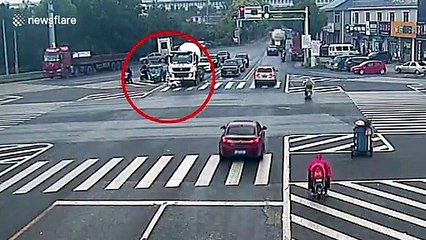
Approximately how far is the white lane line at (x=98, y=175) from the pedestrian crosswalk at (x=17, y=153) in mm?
3588

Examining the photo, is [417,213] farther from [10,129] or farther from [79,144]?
[10,129]

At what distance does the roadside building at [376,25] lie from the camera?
8800cm

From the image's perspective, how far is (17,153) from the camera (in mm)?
31328

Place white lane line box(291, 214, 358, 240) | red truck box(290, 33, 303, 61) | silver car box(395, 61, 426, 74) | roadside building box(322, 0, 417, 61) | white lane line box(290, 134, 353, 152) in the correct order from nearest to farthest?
1. white lane line box(291, 214, 358, 240)
2. white lane line box(290, 134, 353, 152)
3. silver car box(395, 61, 426, 74)
4. roadside building box(322, 0, 417, 61)
5. red truck box(290, 33, 303, 61)

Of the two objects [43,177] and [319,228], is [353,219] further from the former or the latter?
[43,177]

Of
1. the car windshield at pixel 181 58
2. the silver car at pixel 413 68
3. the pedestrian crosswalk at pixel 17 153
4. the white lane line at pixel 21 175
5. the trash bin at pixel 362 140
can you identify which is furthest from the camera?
the silver car at pixel 413 68

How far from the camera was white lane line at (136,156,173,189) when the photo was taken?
79.6 ft

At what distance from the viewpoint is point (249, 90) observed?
57125 mm

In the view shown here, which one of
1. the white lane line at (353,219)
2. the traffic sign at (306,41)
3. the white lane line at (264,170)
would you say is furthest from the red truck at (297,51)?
the white lane line at (353,219)

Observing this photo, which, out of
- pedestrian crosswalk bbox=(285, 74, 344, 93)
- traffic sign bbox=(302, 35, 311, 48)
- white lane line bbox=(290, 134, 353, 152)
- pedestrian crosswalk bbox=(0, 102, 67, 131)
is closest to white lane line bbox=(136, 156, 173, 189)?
white lane line bbox=(290, 134, 353, 152)

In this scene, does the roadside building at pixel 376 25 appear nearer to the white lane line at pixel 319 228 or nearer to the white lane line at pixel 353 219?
the white lane line at pixel 353 219

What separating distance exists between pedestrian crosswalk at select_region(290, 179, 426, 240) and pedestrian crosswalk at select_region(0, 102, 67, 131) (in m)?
22.4

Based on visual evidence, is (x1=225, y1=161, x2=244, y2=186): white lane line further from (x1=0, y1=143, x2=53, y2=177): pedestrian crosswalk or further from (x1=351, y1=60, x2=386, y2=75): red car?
(x1=351, y1=60, x2=386, y2=75): red car

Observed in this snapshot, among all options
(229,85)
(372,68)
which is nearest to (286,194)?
(229,85)
